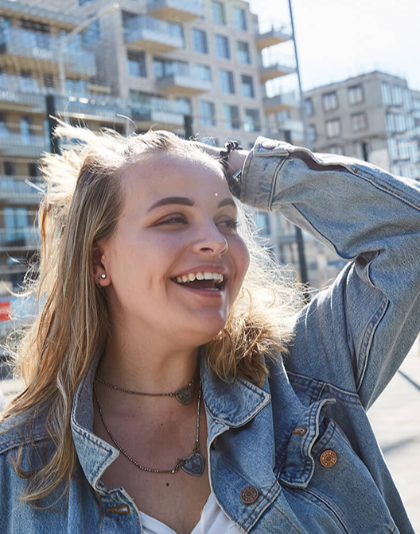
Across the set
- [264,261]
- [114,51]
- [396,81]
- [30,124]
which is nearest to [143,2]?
[114,51]

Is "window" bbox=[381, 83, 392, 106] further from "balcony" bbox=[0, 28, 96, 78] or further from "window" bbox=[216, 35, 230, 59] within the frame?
"balcony" bbox=[0, 28, 96, 78]

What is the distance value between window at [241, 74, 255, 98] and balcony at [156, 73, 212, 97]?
3.36 meters

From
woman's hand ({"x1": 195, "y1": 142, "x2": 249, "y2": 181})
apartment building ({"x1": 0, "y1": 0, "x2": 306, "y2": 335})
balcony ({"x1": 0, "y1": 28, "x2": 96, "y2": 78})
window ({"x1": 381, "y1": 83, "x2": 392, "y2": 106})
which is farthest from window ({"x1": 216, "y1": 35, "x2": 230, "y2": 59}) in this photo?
woman's hand ({"x1": 195, "y1": 142, "x2": 249, "y2": 181})

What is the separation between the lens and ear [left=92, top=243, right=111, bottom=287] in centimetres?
176

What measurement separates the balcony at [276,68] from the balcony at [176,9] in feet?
16.2

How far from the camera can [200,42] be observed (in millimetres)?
31328

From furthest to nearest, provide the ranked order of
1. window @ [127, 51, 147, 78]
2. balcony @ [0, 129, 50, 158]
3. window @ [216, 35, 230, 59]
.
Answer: window @ [216, 35, 230, 59], window @ [127, 51, 147, 78], balcony @ [0, 129, 50, 158]

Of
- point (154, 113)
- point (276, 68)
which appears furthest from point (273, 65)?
point (154, 113)

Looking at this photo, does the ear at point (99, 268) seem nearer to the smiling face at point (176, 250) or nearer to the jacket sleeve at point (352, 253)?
the smiling face at point (176, 250)

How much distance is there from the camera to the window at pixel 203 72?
3071cm

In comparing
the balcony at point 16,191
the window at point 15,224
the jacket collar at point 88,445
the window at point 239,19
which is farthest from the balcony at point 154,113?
the jacket collar at point 88,445

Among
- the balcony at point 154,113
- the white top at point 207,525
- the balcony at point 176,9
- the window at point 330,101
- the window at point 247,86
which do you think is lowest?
the white top at point 207,525

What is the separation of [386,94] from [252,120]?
1565cm

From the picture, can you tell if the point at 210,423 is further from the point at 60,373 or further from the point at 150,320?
the point at 60,373
